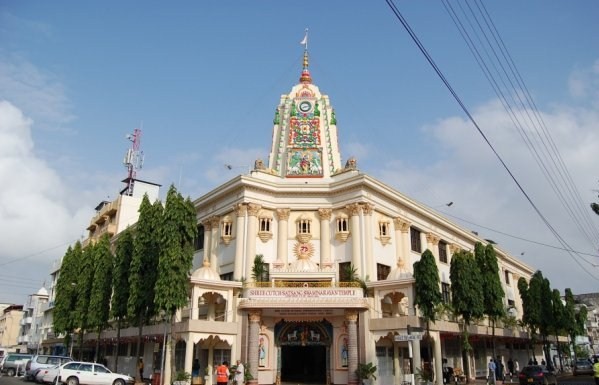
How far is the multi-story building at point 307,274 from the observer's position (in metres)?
34.1

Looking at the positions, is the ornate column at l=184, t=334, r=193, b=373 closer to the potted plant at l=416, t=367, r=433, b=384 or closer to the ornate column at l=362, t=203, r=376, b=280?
the ornate column at l=362, t=203, r=376, b=280

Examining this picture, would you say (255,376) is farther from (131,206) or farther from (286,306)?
(131,206)

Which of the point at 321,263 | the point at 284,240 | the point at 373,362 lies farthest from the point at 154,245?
the point at 373,362

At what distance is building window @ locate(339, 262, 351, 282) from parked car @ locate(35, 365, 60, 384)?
64.3 feet

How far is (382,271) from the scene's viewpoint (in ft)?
128

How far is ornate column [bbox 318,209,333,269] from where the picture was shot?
126ft

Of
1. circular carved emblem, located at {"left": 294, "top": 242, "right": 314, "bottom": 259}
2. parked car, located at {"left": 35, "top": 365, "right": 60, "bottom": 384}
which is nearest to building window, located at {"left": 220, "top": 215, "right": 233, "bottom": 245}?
circular carved emblem, located at {"left": 294, "top": 242, "right": 314, "bottom": 259}

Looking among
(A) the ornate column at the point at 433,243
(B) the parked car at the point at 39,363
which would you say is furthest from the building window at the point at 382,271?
(B) the parked car at the point at 39,363

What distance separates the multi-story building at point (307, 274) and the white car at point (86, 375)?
3.23m

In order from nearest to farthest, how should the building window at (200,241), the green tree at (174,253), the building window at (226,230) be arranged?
the green tree at (174,253)
the building window at (226,230)
the building window at (200,241)

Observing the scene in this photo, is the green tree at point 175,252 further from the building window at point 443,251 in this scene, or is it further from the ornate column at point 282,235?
the building window at point 443,251

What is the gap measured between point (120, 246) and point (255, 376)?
47.5 ft

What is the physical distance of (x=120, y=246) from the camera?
3866 cm

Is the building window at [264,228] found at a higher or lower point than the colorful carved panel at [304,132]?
lower
